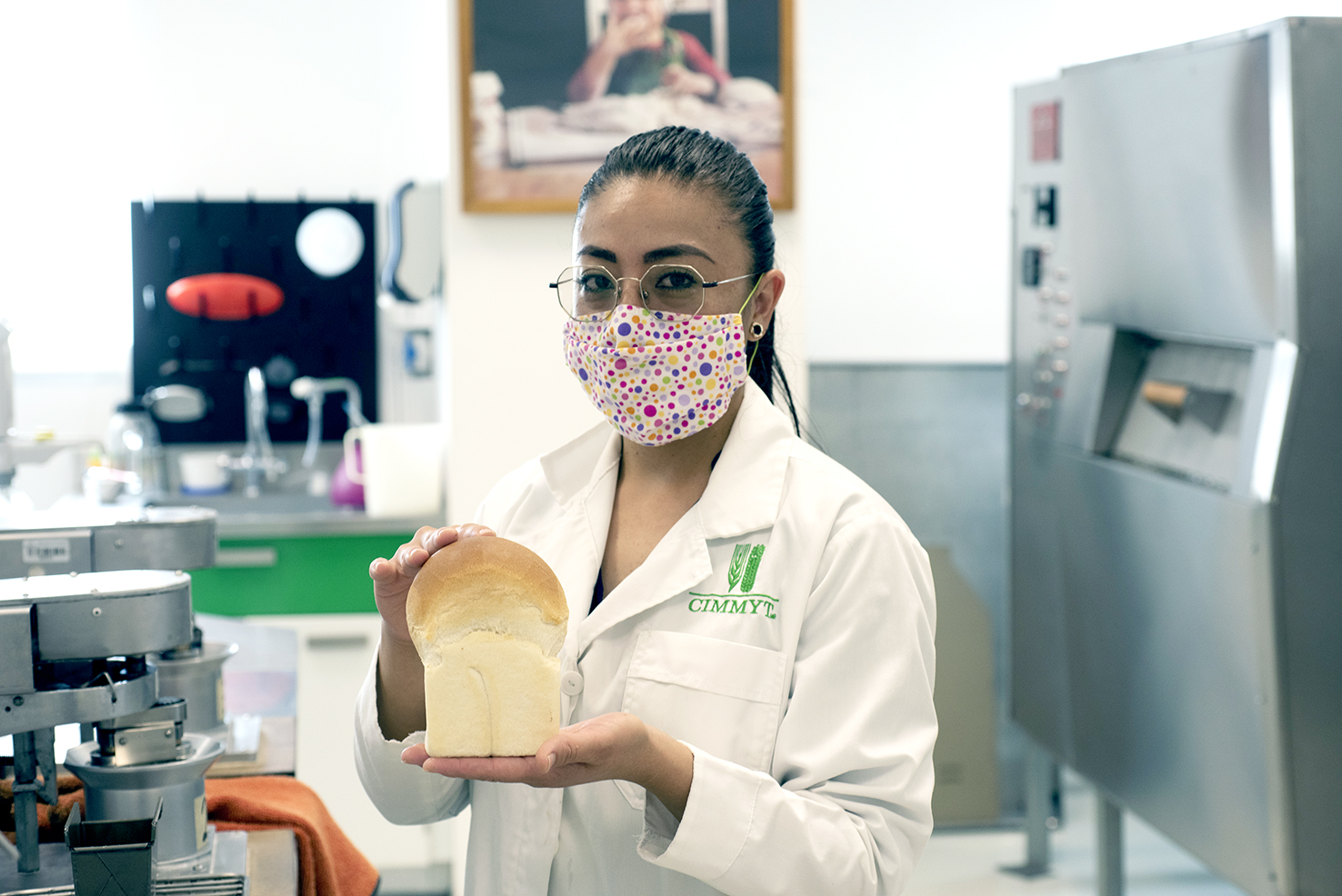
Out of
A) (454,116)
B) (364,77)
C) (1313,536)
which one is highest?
(364,77)

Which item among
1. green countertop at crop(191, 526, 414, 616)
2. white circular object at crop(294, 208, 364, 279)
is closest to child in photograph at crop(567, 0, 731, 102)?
green countertop at crop(191, 526, 414, 616)

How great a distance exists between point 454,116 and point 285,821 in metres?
1.71

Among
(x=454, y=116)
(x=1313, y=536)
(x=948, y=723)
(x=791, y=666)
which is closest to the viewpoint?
(x=791, y=666)

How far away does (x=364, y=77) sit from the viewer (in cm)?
362

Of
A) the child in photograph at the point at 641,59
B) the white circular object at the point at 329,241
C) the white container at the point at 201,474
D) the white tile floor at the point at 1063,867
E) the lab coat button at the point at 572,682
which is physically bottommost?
the white tile floor at the point at 1063,867

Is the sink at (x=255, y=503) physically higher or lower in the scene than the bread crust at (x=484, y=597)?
lower

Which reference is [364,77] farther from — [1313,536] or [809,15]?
[1313,536]

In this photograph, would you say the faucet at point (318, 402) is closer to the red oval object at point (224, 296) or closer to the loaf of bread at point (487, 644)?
the red oval object at point (224, 296)

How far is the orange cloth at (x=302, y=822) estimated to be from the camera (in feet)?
4.12

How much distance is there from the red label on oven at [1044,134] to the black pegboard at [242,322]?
1870mm

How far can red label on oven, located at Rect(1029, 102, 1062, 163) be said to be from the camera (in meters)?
2.88

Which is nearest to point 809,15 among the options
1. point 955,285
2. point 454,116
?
point 955,285

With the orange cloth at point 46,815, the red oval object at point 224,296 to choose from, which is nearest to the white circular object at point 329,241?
the red oval object at point 224,296

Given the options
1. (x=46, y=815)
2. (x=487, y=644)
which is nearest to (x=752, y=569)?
(x=487, y=644)
